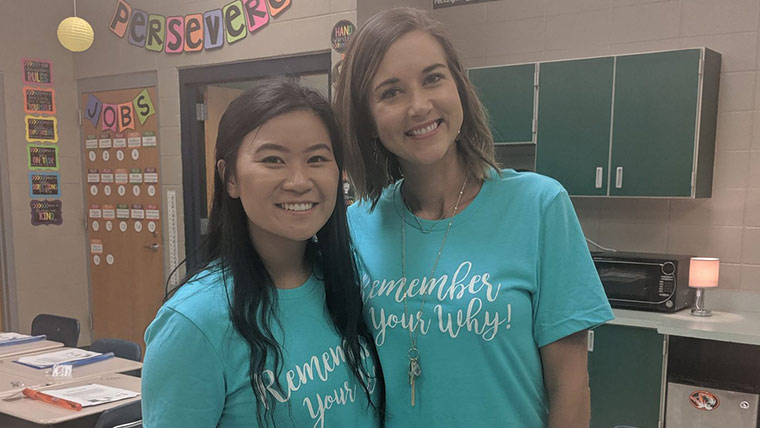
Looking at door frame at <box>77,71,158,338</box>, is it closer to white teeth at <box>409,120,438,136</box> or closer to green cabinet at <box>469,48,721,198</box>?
green cabinet at <box>469,48,721,198</box>

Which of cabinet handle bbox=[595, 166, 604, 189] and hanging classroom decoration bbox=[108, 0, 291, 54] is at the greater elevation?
hanging classroom decoration bbox=[108, 0, 291, 54]

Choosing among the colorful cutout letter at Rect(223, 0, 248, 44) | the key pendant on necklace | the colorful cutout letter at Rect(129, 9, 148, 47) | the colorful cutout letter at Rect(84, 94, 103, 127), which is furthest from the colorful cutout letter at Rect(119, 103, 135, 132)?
the key pendant on necklace

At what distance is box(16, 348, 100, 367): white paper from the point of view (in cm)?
287

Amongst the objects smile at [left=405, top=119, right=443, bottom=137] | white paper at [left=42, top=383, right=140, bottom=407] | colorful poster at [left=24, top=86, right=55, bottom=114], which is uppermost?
colorful poster at [left=24, top=86, right=55, bottom=114]

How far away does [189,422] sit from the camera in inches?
39.3

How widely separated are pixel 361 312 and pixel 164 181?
12.7ft

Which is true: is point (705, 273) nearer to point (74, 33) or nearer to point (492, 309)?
point (492, 309)

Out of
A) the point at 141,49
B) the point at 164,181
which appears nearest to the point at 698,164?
the point at 164,181

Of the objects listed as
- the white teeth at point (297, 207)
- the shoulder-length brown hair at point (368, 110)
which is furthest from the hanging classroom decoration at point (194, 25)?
the white teeth at point (297, 207)

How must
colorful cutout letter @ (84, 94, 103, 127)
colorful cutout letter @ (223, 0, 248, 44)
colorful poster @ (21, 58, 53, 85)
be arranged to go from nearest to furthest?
1. colorful cutout letter @ (223, 0, 248, 44)
2. colorful poster @ (21, 58, 53, 85)
3. colorful cutout letter @ (84, 94, 103, 127)

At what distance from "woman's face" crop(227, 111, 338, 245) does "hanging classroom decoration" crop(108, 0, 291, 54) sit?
3044 millimetres

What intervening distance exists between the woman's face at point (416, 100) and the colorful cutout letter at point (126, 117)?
4178 millimetres

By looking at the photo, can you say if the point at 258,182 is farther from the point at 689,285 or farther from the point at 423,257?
the point at 689,285

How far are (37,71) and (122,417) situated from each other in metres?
3.96
